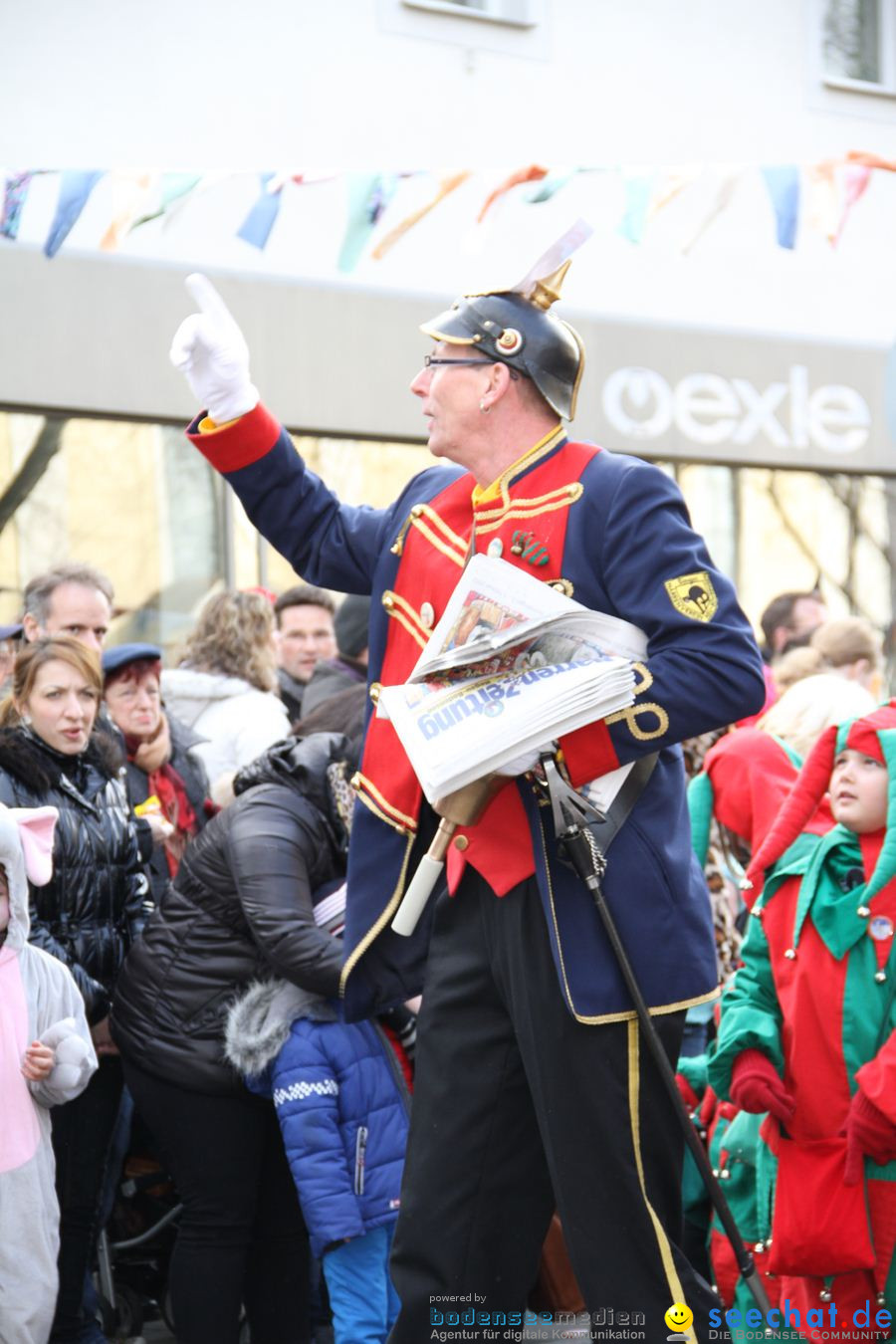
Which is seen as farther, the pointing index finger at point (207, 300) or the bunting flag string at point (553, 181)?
the bunting flag string at point (553, 181)

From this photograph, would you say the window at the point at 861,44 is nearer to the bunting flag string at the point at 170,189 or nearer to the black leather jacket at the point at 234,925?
the bunting flag string at the point at 170,189

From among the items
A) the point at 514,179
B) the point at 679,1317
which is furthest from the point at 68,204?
the point at 679,1317

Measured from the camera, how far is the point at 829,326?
1314 cm

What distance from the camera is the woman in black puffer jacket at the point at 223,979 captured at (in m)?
4.52

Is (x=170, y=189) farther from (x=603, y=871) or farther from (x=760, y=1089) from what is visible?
(x=603, y=871)

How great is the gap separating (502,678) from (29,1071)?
1.74 meters

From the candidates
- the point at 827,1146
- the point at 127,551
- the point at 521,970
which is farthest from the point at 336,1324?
the point at 127,551

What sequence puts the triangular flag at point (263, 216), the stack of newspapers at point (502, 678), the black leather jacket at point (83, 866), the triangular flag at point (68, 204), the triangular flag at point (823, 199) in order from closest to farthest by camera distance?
the stack of newspapers at point (502, 678) → the black leather jacket at point (83, 866) → the triangular flag at point (68, 204) → the triangular flag at point (263, 216) → the triangular flag at point (823, 199)

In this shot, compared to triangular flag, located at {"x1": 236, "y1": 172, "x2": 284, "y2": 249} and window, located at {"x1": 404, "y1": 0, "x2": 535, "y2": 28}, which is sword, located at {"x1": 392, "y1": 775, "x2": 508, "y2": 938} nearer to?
triangular flag, located at {"x1": 236, "y1": 172, "x2": 284, "y2": 249}

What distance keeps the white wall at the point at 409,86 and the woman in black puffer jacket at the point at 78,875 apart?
20.1 feet

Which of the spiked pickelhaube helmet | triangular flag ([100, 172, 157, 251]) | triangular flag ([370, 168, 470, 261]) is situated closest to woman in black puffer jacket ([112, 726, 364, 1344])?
the spiked pickelhaube helmet

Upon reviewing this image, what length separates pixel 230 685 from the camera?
6.56 meters

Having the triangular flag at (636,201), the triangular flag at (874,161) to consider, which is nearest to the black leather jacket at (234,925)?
the triangular flag at (636,201)

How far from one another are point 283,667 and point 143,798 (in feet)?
6.57
